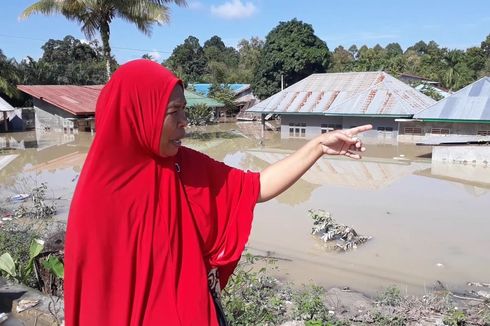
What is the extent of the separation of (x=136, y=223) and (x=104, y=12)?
1458cm

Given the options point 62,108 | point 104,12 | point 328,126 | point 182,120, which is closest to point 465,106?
point 328,126

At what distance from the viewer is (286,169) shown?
65.3 inches

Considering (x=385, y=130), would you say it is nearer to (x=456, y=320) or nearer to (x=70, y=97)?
(x=70, y=97)

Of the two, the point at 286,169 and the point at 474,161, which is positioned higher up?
the point at 286,169

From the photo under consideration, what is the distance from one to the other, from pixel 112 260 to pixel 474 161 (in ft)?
51.7

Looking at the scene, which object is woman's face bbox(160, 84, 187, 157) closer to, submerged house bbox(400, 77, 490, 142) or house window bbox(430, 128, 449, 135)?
submerged house bbox(400, 77, 490, 142)

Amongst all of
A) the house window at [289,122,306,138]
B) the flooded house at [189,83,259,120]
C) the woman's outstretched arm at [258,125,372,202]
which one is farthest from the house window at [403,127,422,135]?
the woman's outstretched arm at [258,125,372,202]

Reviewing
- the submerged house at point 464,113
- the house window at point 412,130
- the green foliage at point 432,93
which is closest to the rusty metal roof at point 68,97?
the house window at point 412,130

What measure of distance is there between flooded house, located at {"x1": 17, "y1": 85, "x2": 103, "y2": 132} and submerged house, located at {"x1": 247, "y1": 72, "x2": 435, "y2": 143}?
9.13 m

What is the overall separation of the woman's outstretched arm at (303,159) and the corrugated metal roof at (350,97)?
18084 mm

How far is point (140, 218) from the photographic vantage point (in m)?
1.31

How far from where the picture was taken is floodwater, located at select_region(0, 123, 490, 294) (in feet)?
21.7

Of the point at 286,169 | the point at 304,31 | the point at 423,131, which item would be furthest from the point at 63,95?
the point at 286,169

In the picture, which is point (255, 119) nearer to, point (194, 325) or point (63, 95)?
point (63, 95)
